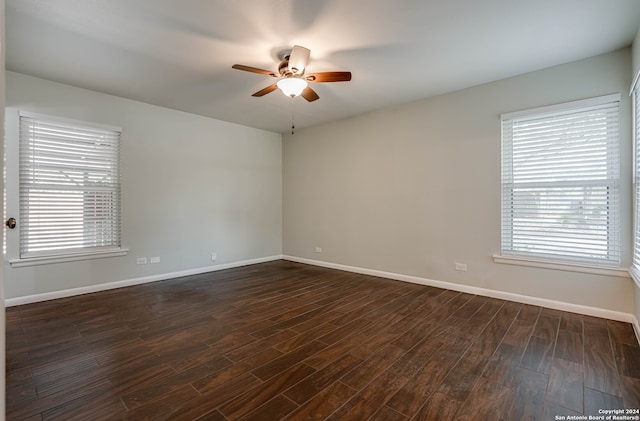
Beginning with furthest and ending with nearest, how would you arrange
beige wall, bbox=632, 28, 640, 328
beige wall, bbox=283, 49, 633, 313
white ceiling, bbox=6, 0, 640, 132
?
beige wall, bbox=283, 49, 633, 313
beige wall, bbox=632, 28, 640, 328
white ceiling, bbox=6, 0, 640, 132

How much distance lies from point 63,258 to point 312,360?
3625mm

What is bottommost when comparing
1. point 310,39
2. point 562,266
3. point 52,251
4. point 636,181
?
point 562,266

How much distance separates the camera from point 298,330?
2789 mm

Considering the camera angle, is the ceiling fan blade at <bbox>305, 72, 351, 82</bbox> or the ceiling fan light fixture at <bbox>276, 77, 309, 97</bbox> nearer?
the ceiling fan blade at <bbox>305, 72, 351, 82</bbox>

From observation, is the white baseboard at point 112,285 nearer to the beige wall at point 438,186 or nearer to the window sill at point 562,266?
the beige wall at point 438,186

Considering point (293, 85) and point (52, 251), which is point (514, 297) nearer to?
point (293, 85)

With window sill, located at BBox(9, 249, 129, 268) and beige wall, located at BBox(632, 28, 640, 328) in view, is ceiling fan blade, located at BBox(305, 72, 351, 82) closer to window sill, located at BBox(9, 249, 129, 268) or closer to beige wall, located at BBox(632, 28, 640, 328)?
beige wall, located at BBox(632, 28, 640, 328)

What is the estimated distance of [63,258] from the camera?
12.4 feet

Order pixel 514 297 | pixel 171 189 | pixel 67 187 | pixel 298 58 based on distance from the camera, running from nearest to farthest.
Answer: pixel 298 58 → pixel 514 297 → pixel 67 187 → pixel 171 189

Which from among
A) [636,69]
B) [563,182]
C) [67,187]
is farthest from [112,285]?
[636,69]

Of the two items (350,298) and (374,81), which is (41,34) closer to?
(374,81)

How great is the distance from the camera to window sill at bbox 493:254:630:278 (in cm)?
298

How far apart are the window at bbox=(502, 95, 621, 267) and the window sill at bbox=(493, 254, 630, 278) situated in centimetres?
5

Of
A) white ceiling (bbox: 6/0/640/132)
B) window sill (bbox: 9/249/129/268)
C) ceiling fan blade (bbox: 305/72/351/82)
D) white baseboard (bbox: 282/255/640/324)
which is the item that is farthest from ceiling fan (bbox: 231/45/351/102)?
window sill (bbox: 9/249/129/268)
